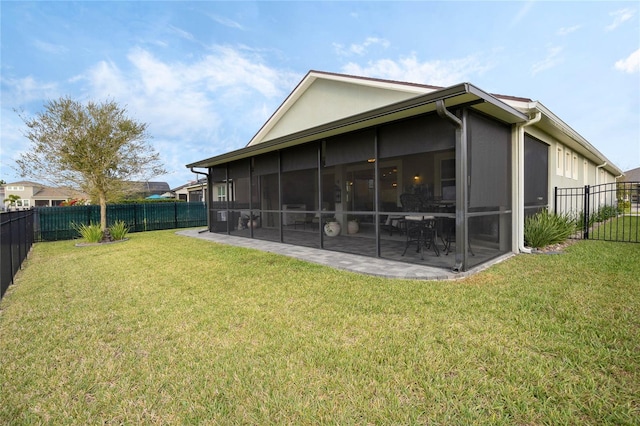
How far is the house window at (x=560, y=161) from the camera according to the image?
8609mm

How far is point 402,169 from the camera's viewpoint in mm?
7098

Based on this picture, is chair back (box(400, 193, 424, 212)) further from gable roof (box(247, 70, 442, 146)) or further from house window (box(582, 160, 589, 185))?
house window (box(582, 160, 589, 185))

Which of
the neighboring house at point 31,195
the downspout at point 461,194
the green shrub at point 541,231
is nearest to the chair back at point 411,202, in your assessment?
the downspout at point 461,194

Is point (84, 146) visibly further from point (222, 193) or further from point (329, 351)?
point (329, 351)

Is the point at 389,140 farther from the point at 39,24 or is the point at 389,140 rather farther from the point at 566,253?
the point at 39,24

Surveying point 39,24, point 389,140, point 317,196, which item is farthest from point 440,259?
point 39,24

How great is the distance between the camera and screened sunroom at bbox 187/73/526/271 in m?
4.61

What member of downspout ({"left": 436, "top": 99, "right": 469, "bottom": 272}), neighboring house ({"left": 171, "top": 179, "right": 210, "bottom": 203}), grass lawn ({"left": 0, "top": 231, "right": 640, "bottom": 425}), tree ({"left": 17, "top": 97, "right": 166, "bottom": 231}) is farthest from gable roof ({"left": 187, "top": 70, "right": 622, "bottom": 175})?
neighboring house ({"left": 171, "top": 179, "right": 210, "bottom": 203})

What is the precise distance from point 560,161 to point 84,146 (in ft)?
48.4

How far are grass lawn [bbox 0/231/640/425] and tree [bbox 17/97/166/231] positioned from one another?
6684 mm

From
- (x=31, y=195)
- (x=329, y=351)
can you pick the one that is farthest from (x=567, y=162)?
(x=31, y=195)

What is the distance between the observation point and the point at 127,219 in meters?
12.3

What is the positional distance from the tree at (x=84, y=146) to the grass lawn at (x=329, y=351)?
6.68 m

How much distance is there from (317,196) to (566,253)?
5.33 m
